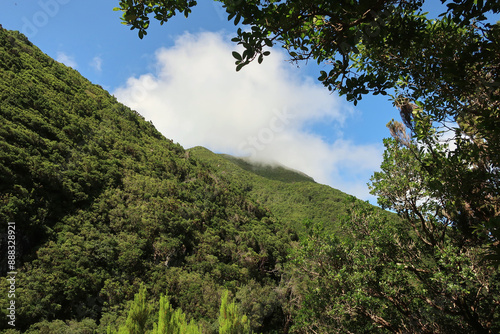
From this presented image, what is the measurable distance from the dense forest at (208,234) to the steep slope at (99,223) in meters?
0.19

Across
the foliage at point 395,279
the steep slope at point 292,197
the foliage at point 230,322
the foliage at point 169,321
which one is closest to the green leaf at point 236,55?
the foliage at point 395,279

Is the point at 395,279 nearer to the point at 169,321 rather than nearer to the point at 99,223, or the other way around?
the point at 169,321

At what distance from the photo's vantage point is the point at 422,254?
305 inches

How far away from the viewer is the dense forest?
17.1 feet

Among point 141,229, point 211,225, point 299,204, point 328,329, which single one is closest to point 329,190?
point 299,204

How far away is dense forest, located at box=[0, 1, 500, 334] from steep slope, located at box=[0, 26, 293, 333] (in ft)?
0.61

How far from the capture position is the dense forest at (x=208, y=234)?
5.20 m

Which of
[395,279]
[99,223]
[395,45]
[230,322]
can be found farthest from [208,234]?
[395,45]

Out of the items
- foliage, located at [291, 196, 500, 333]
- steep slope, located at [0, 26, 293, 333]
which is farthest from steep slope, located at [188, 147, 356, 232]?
foliage, located at [291, 196, 500, 333]

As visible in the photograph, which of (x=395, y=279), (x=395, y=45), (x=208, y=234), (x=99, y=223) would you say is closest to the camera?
(x=395, y=45)

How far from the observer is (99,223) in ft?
105

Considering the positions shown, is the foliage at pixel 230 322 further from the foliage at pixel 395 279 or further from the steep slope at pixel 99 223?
the steep slope at pixel 99 223

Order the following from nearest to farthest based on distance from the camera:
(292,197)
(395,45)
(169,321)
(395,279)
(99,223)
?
(395,45) < (395,279) < (169,321) < (99,223) < (292,197)

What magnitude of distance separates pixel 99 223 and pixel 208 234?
16451 mm
